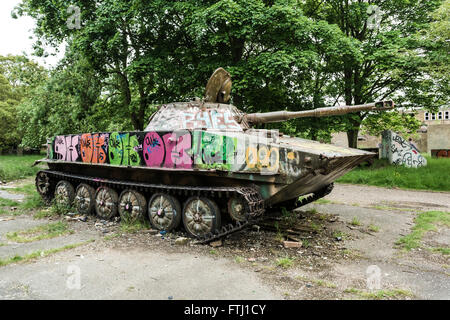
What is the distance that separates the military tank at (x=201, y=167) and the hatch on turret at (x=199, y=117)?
21 mm

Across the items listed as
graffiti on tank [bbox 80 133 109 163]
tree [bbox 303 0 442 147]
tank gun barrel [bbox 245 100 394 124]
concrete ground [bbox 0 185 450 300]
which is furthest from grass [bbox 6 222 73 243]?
tree [bbox 303 0 442 147]

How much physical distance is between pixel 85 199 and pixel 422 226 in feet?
25.3

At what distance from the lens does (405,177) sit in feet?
47.3

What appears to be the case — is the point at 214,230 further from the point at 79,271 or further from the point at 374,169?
the point at 374,169

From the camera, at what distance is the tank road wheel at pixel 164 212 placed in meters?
6.60

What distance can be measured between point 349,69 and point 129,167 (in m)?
13.7

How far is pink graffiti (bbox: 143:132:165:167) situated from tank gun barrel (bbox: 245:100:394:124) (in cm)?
239

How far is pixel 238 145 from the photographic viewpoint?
559 cm

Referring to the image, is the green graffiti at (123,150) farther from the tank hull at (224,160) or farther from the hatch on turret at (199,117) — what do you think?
the hatch on turret at (199,117)

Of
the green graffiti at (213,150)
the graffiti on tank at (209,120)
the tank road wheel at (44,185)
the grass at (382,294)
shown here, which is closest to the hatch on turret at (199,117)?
the graffiti on tank at (209,120)

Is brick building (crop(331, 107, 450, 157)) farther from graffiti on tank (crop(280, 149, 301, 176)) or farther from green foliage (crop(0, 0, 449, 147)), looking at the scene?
graffiti on tank (crop(280, 149, 301, 176))

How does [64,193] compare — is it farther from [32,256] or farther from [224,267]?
[224,267]

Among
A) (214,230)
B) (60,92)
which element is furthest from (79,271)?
(60,92)

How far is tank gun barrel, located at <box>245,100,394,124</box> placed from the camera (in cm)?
615
